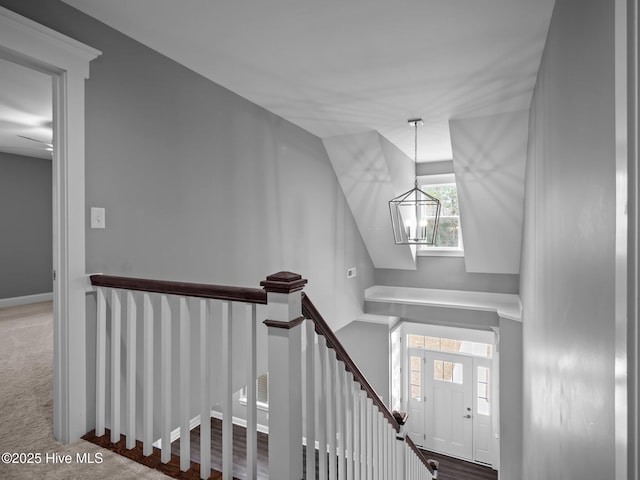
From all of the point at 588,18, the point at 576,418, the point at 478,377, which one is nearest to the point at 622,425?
the point at 576,418

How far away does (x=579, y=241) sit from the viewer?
1426 millimetres

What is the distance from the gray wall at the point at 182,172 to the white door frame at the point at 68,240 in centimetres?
10

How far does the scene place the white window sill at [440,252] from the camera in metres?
6.32

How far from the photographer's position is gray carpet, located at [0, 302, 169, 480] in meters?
1.75

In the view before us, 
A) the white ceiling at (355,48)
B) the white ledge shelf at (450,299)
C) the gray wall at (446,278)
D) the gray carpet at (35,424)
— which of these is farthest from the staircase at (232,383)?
the gray wall at (446,278)

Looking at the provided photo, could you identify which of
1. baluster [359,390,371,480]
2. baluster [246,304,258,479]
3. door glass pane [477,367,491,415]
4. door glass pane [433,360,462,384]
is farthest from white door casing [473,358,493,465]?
baluster [246,304,258,479]

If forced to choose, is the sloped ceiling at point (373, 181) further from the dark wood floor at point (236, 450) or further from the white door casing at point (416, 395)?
the dark wood floor at point (236, 450)

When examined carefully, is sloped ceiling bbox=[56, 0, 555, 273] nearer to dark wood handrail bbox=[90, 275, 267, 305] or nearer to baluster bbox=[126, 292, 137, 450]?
dark wood handrail bbox=[90, 275, 267, 305]

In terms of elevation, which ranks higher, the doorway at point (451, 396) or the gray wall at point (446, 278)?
the gray wall at point (446, 278)

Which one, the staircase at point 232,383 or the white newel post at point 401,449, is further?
the white newel post at point 401,449

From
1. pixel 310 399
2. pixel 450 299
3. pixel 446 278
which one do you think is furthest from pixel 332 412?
pixel 446 278

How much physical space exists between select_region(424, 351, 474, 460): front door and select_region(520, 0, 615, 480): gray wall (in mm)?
4520

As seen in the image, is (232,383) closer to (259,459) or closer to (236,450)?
(259,459)

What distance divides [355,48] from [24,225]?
5.85 m
